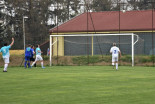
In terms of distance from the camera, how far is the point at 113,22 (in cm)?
5141

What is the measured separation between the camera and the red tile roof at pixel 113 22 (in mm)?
49781

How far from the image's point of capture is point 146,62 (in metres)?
40.1

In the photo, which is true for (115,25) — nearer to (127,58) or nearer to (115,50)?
(127,58)

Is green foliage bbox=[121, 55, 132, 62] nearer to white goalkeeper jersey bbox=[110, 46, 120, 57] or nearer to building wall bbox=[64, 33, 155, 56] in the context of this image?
building wall bbox=[64, 33, 155, 56]

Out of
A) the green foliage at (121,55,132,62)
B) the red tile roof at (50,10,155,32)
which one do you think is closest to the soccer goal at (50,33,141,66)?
the green foliage at (121,55,132,62)

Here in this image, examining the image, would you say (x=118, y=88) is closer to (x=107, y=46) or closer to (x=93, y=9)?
(x=107, y=46)

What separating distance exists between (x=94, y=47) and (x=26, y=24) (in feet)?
65.6

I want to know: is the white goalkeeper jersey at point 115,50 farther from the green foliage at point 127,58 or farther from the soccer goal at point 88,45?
the soccer goal at point 88,45

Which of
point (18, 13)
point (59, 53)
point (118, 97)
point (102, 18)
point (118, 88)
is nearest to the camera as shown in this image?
point (118, 97)

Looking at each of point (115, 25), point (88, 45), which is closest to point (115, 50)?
point (88, 45)

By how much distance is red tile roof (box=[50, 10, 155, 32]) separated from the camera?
163ft

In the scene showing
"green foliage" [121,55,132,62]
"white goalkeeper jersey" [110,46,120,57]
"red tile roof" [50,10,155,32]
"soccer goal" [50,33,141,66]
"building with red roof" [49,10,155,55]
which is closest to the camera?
"white goalkeeper jersey" [110,46,120,57]

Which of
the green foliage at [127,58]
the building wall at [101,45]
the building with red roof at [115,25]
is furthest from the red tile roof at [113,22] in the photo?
the green foliage at [127,58]

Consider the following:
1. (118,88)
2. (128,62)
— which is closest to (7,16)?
(128,62)
